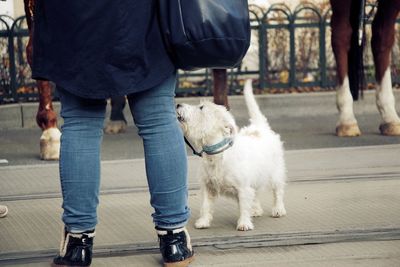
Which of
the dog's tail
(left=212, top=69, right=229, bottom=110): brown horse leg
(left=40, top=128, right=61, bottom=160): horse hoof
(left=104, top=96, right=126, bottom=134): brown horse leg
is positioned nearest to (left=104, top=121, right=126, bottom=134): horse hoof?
(left=104, top=96, right=126, bottom=134): brown horse leg

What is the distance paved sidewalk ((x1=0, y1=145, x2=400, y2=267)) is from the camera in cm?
507

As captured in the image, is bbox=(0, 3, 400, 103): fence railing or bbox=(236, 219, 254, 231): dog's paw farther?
bbox=(0, 3, 400, 103): fence railing

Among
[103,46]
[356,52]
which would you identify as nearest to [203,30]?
[103,46]

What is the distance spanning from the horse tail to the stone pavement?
1.69 feet

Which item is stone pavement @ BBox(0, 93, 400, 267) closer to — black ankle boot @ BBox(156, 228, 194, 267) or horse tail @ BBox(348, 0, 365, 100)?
black ankle boot @ BBox(156, 228, 194, 267)

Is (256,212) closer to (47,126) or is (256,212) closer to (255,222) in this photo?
(255,222)

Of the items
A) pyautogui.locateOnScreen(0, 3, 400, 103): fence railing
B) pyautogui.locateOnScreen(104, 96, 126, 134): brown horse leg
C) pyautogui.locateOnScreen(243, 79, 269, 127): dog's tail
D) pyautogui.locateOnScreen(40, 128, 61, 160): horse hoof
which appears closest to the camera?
pyautogui.locateOnScreen(243, 79, 269, 127): dog's tail

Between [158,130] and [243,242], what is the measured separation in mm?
976

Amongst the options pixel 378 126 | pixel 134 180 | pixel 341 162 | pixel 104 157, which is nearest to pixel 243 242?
pixel 134 180

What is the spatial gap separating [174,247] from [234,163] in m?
1.08

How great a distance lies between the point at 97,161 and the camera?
471 centimetres

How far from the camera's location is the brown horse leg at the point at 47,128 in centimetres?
859

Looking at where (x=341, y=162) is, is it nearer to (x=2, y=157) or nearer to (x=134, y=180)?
(x=134, y=180)

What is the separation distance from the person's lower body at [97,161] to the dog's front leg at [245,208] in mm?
963
